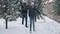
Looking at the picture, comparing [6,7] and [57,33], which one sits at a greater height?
→ [6,7]

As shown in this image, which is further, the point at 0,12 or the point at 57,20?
the point at 57,20

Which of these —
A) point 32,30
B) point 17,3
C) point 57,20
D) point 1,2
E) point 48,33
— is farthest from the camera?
point 57,20

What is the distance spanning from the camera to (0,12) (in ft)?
38.7

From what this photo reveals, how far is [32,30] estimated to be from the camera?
36.0 ft

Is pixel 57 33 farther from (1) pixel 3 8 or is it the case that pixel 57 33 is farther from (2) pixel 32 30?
(1) pixel 3 8

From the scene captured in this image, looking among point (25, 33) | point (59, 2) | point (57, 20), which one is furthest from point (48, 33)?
point (57, 20)

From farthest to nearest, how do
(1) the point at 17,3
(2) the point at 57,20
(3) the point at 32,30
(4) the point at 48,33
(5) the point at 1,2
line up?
1. (2) the point at 57,20
2. (1) the point at 17,3
3. (5) the point at 1,2
4. (3) the point at 32,30
5. (4) the point at 48,33

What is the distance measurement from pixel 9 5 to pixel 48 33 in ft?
10.4

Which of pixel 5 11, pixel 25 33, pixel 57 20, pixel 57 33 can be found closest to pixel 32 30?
pixel 25 33

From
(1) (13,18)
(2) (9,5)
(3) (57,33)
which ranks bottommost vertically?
(3) (57,33)

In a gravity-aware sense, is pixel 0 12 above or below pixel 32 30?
above

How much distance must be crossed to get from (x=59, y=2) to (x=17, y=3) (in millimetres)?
2947

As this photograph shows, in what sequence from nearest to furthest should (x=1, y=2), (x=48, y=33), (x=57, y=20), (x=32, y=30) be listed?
(x=48, y=33)
(x=32, y=30)
(x=1, y=2)
(x=57, y=20)

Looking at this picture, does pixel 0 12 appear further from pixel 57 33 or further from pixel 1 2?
pixel 57 33
